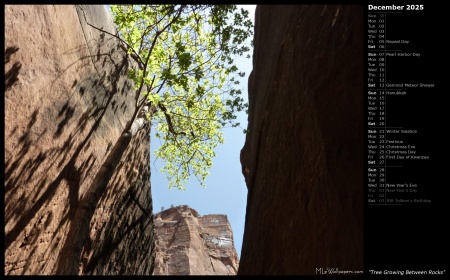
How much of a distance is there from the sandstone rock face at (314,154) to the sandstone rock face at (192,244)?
20.6 meters

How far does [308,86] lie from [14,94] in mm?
5635

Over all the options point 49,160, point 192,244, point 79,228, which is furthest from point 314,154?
point 192,244

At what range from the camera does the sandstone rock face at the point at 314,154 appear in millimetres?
3656

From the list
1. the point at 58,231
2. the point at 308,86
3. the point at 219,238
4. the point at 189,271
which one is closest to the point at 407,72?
the point at 308,86

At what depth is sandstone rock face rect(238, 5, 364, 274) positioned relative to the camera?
3.66m

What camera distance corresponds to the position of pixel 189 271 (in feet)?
82.7

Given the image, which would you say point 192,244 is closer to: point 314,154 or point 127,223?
point 127,223

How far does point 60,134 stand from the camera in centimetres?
816

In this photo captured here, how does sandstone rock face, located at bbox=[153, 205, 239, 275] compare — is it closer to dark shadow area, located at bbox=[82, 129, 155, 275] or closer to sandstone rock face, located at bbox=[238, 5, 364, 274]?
dark shadow area, located at bbox=[82, 129, 155, 275]

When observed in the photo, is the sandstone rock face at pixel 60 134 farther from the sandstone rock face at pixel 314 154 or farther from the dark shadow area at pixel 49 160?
the sandstone rock face at pixel 314 154

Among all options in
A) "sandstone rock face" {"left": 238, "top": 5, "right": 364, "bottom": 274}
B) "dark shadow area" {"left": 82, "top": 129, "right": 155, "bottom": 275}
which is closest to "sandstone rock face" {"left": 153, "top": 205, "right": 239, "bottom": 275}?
"dark shadow area" {"left": 82, "top": 129, "right": 155, "bottom": 275}

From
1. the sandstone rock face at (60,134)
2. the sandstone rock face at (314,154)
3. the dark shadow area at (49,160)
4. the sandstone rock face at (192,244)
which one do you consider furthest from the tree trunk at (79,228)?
the sandstone rock face at (192,244)

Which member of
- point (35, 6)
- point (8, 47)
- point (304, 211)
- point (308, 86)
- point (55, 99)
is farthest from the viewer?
point (55, 99)

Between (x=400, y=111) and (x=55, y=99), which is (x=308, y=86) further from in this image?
(x=55, y=99)
